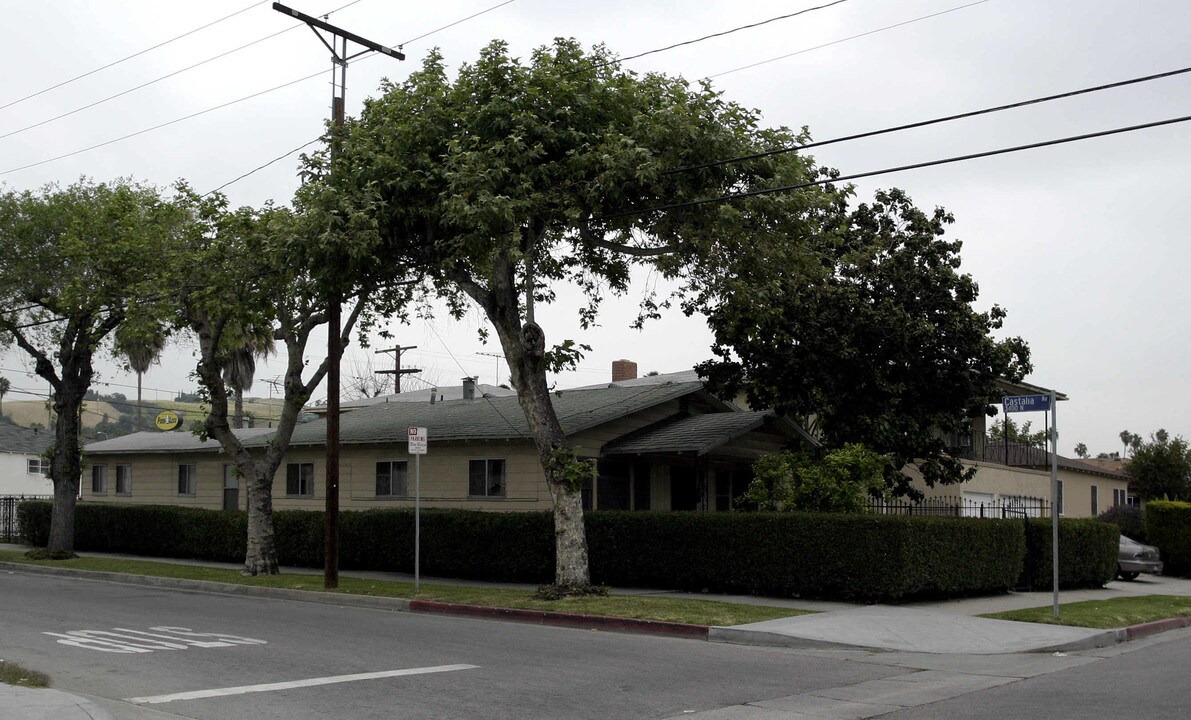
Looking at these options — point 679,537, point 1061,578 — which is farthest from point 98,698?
point 1061,578

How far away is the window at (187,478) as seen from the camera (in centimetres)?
3391

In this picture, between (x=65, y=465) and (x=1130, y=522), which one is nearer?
(x=65, y=465)

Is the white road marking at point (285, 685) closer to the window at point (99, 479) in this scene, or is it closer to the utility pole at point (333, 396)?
the utility pole at point (333, 396)

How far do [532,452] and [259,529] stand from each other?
240 inches

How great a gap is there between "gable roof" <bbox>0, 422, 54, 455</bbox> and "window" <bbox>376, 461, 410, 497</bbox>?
1660 inches

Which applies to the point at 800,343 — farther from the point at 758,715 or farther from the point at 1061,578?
the point at 758,715

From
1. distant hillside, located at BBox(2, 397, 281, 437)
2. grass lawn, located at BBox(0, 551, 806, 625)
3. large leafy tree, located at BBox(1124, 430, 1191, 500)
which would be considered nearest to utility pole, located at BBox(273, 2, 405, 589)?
grass lawn, located at BBox(0, 551, 806, 625)

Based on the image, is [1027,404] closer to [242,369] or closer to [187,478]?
[187,478]

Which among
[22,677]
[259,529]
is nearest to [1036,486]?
[259,529]

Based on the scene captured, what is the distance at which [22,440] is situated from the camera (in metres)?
64.4

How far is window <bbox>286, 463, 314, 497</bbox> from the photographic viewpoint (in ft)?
98.6

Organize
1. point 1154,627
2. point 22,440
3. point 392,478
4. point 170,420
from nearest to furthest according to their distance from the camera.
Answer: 1. point 1154,627
2. point 392,478
3. point 170,420
4. point 22,440

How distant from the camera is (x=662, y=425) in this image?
26484mm

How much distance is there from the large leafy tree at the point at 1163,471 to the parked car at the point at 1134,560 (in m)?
15.9
